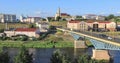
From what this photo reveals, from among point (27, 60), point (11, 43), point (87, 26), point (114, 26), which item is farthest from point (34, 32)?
point (27, 60)

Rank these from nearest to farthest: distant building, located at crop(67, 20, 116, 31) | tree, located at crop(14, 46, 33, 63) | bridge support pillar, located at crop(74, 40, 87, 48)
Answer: tree, located at crop(14, 46, 33, 63)
bridge support pillar, located at crop(74, 40, 87, 48)
distant building, located at crop(67, 20, 116, 31)

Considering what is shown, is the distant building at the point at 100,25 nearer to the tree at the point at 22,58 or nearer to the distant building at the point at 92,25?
the distant building at the point at 92,25

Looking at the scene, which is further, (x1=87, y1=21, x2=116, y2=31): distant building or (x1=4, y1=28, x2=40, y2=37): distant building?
(x1=87, y1=21, x2=116, y2=31): distant building

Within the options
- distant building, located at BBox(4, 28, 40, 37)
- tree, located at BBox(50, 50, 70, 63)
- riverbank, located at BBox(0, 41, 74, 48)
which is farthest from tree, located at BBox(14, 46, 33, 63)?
distant building, located at BBox(4, 28, 40, 37)

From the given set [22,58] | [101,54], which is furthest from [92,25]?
[22,58]

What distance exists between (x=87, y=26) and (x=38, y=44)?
82.2 feet

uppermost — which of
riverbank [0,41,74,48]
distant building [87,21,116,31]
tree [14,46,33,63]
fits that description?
tree [14,46,33,63]

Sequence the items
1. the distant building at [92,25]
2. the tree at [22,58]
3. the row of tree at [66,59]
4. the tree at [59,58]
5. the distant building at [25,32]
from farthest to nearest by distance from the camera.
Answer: the distant building at [92,25], the distant building at [25,32], the tree at [22,58], the tree at [59,58], the row of tree at [66,59]

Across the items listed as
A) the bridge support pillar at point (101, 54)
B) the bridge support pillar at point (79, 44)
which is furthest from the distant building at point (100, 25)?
the bridge support pillar at point (101, 54)

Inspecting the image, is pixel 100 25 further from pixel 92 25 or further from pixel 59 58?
pixel 59 58

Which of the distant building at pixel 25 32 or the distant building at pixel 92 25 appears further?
the distant building at pixel 92 25

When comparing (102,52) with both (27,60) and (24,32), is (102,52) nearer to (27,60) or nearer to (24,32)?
(27,60)

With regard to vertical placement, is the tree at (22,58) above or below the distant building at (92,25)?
above

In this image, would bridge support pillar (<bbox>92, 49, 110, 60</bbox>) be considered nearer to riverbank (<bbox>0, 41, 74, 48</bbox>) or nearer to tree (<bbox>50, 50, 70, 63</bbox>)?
tree (<bbox>50, 50, 70, 63</bbox>)
